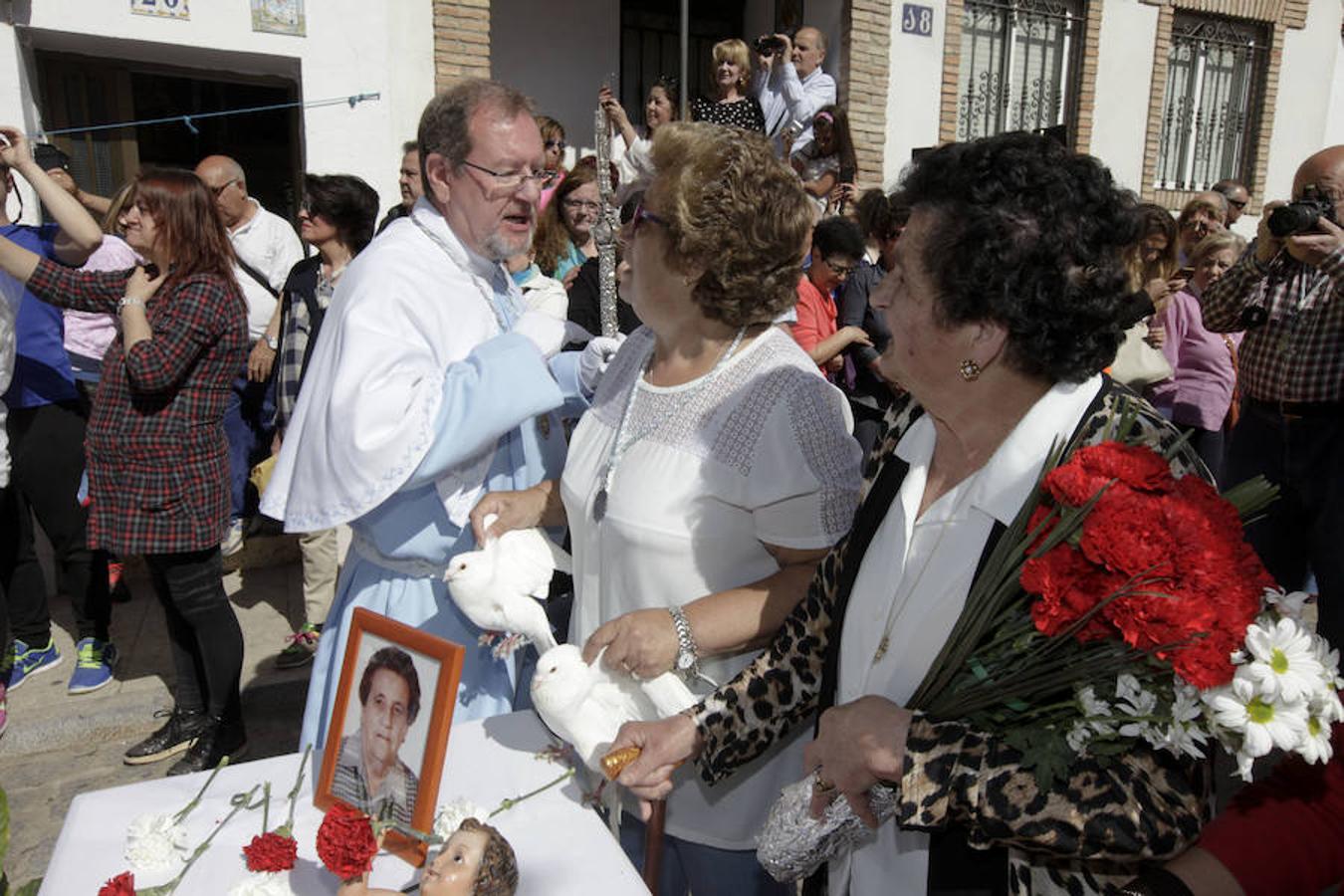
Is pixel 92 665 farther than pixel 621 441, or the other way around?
pixel 92 665

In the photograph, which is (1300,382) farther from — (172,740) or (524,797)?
(172,740)

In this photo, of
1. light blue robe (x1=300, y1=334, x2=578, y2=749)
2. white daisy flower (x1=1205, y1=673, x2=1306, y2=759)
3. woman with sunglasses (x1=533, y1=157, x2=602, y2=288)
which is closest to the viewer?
Result: white daisy flower (x1=1205, y1=673, x2=1306, y2=759)

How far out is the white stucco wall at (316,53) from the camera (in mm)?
6332

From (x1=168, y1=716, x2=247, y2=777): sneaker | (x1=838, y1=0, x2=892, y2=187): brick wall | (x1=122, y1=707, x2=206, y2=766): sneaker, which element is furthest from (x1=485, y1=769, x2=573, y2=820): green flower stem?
(x1=838, y1=0, x2=892, y2=187): brick wall

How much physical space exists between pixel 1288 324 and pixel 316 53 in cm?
675

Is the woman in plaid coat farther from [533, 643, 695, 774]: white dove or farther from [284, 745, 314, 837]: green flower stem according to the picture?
[533, 643, 695, 774]: white dove

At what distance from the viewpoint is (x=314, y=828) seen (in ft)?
4.57

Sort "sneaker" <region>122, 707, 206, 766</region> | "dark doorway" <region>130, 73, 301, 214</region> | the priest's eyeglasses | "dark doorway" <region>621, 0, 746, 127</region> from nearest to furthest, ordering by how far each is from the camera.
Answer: the priest's eyeglasses → "sneaker" <region>122, 707, 206, 766</region> → "dark doorway" <region>130, 73, 301, 214</region> → "dark doorway" <region>621, 0, 746, 127</region>

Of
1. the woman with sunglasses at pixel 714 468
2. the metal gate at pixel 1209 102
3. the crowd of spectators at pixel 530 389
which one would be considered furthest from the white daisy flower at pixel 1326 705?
the metal gate at pixel 1209 102

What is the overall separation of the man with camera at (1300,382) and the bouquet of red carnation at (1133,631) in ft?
8.39

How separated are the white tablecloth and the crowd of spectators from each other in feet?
0.88

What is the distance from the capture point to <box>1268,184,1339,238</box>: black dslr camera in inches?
126

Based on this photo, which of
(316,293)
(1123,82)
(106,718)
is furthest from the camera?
(1123,82)

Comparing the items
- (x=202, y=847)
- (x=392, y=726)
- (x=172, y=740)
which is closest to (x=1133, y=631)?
(x=392, y=726)
